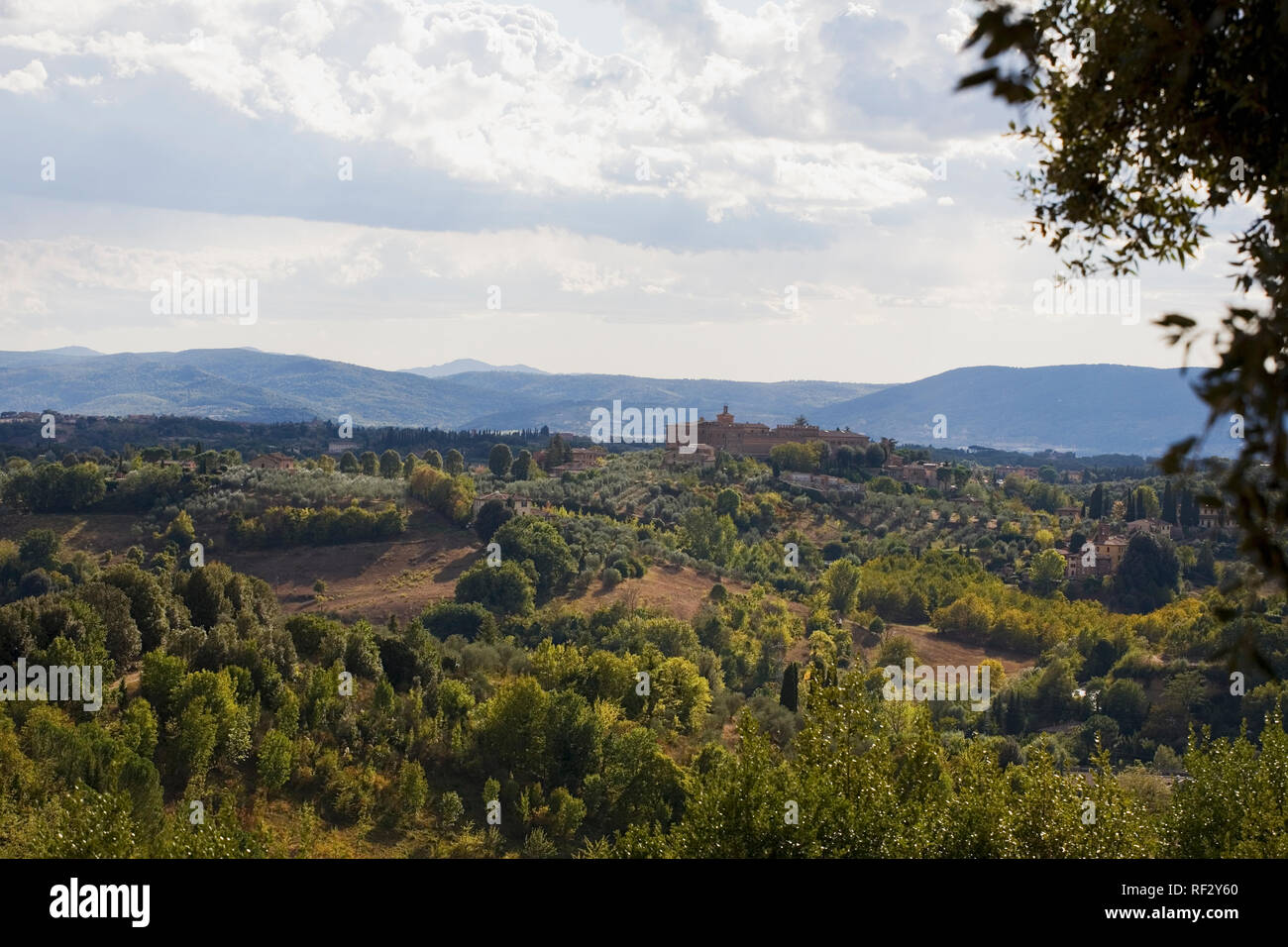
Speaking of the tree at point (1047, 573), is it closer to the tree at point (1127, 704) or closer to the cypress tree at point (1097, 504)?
the cypress tree at point (1097, 504)

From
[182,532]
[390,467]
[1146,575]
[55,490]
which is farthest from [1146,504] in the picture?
[55,490]

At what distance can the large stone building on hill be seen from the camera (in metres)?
117

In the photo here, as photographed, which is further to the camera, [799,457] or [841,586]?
[799,457]

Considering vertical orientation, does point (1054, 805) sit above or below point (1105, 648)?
above

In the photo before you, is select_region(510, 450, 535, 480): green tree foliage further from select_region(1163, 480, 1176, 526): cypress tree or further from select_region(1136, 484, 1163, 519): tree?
select_region(1163, 480, 1176, 526): cypress tree

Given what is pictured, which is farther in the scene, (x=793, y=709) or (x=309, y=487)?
(x=309, y=487)

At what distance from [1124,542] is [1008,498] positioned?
26.2 metres

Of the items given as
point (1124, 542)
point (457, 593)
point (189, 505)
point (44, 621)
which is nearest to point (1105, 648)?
point (1124, 542)

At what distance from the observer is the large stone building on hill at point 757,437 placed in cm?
11696

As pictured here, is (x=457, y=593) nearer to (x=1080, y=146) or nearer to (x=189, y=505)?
(x=189, y=505)

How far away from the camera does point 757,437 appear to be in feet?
389

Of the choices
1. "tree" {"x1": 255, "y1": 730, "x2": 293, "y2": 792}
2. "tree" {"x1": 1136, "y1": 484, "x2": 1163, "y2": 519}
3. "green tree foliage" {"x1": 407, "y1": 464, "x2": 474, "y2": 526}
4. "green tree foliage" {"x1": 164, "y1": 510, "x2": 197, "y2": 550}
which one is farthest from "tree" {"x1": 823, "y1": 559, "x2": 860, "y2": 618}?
"tree" {"x1": 255, "y1": 730, "x2": 293, "y2": 792}

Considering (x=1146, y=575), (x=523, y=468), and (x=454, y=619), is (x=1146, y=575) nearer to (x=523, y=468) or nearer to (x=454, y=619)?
(x=454, y=619)
